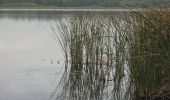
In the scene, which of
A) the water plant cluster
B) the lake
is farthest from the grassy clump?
the lake

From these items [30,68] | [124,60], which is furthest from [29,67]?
[124,60]

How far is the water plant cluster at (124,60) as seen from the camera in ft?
25.1

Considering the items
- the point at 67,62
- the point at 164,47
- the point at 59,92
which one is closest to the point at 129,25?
the point at 164,47

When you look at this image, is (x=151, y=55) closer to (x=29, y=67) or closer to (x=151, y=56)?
(x=151, y=56)

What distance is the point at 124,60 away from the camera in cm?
886

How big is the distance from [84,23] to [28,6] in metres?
51.3

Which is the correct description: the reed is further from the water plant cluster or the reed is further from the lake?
the lake

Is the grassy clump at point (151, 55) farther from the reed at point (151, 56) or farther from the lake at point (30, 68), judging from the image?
the lake at point (30, 68)

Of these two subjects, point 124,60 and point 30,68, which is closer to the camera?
point 124,60

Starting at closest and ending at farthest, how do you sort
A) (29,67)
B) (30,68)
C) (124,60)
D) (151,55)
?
(151,55), (124,60), (30,68), (29,67)

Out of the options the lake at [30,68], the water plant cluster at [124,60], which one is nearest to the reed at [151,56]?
the water plant cluster at [124,60]

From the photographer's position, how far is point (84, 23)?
34.9 feet

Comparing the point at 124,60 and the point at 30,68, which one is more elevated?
the point at 124,60

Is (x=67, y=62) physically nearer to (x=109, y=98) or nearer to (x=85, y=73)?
(x=85, y=73)
